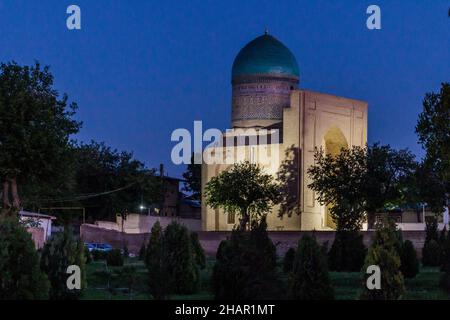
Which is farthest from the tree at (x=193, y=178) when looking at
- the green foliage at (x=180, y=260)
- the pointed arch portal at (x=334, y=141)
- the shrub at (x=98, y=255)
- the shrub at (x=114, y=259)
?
the green foliage at (x=180, y=260)

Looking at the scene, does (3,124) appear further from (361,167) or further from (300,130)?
(300,130)

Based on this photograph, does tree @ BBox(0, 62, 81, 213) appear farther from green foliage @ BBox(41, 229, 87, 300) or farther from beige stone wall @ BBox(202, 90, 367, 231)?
beige stone wall @ BBox(202, 90, 367, 231)

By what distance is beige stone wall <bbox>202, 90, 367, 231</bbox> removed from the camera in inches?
1708

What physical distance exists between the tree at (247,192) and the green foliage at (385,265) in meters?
29.1

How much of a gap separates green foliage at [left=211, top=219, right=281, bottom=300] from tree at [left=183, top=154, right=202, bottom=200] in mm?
45496

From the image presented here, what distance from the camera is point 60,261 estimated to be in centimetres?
1503

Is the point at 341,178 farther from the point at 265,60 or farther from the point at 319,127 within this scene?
the point at 265,60

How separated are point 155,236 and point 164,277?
10018mm

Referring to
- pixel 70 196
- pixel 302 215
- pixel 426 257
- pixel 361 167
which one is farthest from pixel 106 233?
pixel 426 257

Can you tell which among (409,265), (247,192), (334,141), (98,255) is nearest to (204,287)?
(409,265)

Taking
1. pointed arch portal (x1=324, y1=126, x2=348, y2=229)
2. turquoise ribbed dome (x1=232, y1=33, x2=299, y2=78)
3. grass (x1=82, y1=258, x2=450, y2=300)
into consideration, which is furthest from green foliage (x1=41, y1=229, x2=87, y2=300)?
turquoise ribbed dome (x1=232, y1=33, x2=299, y2=78)

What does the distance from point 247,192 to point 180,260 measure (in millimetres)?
25182

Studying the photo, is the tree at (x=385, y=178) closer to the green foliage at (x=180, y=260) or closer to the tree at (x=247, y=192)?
the tree at (x=247, y=192)

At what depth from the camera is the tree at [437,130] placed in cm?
1923
